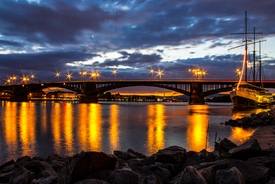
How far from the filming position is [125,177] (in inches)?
167

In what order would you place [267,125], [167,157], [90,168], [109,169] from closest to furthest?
1. [90,168]
2. [109,169]
3. [167,157]
4. [267,125]

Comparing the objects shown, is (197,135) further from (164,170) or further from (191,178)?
(191,178)

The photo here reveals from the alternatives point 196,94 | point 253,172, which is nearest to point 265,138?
point 253,172

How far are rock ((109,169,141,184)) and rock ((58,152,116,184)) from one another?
2.11 feet

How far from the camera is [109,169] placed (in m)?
5.04

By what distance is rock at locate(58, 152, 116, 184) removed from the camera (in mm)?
4367

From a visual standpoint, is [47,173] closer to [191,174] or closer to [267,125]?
[191,174]

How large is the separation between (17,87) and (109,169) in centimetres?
15116

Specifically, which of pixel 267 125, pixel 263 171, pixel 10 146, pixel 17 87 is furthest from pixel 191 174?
A: pixel 17 87

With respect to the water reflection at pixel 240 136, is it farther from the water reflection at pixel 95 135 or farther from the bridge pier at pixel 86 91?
the bridge pier at pixel 86 91

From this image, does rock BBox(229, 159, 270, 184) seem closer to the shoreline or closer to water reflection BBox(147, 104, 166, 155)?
the shoreline

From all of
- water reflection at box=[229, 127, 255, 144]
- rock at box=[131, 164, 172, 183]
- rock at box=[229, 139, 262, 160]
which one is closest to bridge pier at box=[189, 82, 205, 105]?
water reflection at box=[229, 127, 255, 144]

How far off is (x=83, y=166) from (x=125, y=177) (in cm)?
99

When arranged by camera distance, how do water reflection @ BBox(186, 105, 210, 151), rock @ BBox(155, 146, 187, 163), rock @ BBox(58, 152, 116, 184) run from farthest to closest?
1. water reflection @ BBox(186, 105, 210, 151)
2. rock @ BBox(155, 146, 187, 163)
3. rock @ BBox(58, 152, 116, 184)
